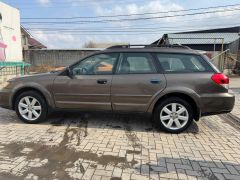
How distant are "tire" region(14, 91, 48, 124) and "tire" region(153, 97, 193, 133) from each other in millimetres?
2372

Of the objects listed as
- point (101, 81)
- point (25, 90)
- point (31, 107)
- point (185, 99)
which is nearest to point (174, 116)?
point (185, 99)

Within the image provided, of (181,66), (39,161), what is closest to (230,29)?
(181,66)

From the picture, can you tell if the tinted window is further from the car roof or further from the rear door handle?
the rear door handle

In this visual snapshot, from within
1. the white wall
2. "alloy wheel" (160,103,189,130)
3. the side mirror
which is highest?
the white wall

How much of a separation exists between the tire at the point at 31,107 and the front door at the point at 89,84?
38 cm

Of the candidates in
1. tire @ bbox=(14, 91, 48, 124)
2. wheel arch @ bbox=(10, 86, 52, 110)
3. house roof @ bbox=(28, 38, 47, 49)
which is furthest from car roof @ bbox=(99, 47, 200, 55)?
house roof @ bbox=(28, 38, 47, 49)

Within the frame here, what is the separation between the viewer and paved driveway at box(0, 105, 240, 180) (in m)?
3.25

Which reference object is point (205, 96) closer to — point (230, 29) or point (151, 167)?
point (151, 167)

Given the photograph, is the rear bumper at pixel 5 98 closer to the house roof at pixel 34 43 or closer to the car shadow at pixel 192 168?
the car shadow at pixel 192 168

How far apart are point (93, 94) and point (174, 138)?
5.85ft

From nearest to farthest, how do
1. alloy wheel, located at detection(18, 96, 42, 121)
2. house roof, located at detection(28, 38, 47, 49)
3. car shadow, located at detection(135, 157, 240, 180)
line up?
car shadow, located at detection(135, 157, 240, 180) < alloy wheel, located at detection(18, 96, 42, 121) < house roof, located at detection(28, 38, 47, 49)

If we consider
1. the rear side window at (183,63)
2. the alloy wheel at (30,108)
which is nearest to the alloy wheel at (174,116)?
the rear side window at (183,63)

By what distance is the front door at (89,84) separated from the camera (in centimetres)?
487

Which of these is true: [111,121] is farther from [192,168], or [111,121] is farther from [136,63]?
[192,168]
